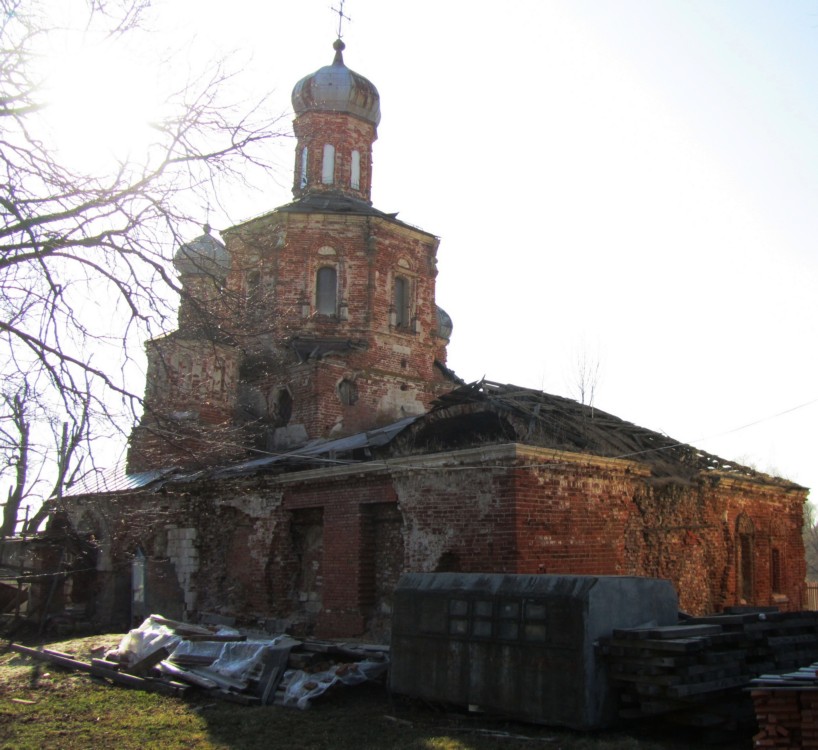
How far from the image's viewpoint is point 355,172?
73.5ft

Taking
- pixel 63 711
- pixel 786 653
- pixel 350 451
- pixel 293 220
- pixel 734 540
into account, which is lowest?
pixel 63 711

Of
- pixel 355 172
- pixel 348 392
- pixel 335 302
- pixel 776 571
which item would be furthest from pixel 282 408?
pixel 776 571

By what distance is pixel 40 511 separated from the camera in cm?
1066

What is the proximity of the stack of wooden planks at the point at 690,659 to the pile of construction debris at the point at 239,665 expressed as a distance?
3.29 meters

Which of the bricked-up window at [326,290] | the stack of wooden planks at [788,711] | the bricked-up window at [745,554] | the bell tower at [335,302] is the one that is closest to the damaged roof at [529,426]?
the bricked-up window at [745,554]

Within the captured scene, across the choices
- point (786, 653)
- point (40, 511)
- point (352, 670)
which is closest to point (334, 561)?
point (352, 670)

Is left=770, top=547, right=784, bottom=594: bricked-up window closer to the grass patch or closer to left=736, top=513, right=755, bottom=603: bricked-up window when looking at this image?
left=736, top=513, right=755, bottom=603: bricked-up window

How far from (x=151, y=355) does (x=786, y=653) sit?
7.87 m

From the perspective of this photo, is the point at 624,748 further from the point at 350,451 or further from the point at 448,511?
the point at 350,451

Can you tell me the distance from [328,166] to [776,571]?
1430 centimetres

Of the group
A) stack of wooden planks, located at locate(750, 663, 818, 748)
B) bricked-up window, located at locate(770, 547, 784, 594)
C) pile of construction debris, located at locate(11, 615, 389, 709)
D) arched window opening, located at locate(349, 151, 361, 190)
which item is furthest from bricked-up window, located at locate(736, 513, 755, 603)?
arched window opening, located at locate(349, 151, 361, 190)

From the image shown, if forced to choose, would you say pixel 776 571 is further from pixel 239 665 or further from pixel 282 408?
pixel 239 665

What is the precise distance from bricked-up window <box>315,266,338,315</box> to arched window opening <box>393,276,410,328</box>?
1576 mm

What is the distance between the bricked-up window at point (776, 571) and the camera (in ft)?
61.0
